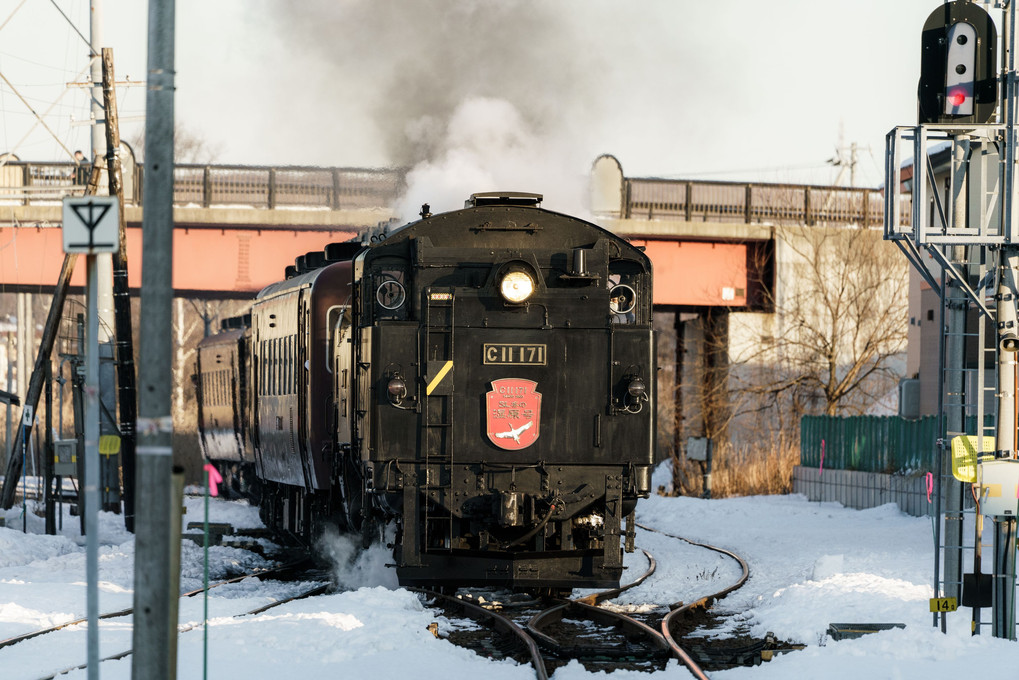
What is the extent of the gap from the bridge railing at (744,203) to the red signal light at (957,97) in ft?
71.6

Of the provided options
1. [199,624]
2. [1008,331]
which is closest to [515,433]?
[199,624]

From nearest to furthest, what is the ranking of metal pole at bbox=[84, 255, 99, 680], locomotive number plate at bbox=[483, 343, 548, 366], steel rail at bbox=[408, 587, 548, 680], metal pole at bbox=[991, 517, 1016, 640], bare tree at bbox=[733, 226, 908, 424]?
metal pole at bbox=[84, 255, 99, 680] < steel rail at bbox=[408, 587, 548, 680] < metal pole at bbox=[991, 517, 1016, 640] < locomotive number plate at bbox=[483, 343, 548, 366] < bare tree at bbox=[733, 226, 908, 424]

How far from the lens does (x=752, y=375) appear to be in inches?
1437

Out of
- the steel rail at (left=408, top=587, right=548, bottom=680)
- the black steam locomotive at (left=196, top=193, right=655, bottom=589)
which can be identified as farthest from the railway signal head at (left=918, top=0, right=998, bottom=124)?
the steel rail at (left=408, top=587, right=548, bottom=680)

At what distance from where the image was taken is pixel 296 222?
32.0 metres

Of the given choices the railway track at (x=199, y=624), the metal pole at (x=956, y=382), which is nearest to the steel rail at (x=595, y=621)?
the metal pole at (x=956, y=382)

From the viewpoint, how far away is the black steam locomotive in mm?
12438

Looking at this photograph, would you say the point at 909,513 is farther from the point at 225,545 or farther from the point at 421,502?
the point at 421,502

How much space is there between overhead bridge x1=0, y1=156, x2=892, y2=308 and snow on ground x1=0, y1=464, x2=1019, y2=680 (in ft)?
33.1

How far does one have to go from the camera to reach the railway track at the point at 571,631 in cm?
1149

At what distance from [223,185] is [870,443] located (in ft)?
50.2

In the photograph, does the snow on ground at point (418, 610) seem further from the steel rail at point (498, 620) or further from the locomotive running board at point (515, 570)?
the locomotive running board at point (515, 570)

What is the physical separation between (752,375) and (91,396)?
30.4m

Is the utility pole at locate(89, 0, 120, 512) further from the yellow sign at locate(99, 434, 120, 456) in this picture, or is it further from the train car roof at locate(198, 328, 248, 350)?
the yellow sign at locate(99, 434, 120, 456)
